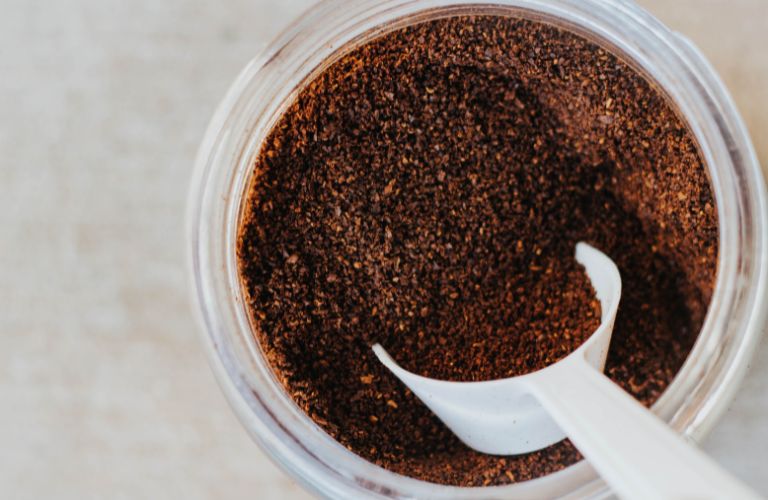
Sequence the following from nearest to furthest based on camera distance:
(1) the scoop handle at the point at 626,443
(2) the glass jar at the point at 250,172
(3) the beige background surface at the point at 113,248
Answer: (1) the scoop handle at the point at 626,443 → (2) the glass jar at the point at 250,172 → (3) the beige background surface at the point at 113,248

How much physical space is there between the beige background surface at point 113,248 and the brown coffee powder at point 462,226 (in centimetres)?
16

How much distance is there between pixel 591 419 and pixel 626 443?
3 cm

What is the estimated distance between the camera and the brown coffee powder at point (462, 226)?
2.08 feet

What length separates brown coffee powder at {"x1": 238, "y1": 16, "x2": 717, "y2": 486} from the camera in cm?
63

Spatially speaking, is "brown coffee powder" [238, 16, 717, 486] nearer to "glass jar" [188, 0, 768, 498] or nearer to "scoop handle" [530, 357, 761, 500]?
"glass jar" [188, 0, 768, 498]

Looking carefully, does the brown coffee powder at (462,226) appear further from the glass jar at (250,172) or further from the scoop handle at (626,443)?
the scoop handle at (626,443)

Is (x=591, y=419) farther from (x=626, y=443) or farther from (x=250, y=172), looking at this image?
(x=250, y=172)

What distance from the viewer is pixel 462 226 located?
0.66m

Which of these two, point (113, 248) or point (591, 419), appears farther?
point (113, 248)

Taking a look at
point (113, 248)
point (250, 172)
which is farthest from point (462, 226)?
point (113, 248)

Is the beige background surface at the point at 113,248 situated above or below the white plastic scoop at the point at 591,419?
above

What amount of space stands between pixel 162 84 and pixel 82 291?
0.75 feet

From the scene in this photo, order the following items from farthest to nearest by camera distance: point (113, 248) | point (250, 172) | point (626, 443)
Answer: point (113, 248) < point (250, 172) < point (626, 443)

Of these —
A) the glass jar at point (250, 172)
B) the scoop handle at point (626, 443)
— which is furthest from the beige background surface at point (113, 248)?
the scoop handle at point (626, 443)
